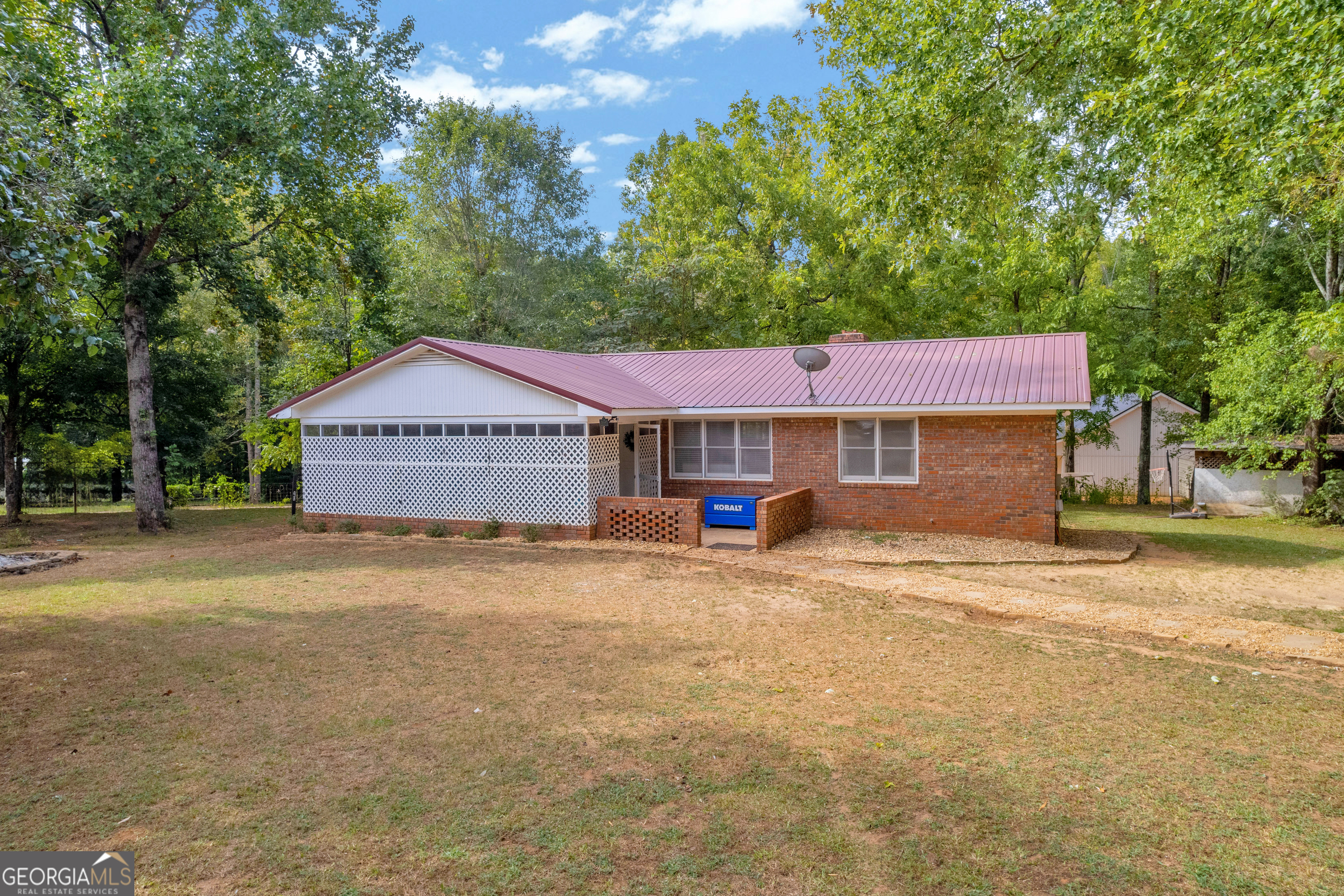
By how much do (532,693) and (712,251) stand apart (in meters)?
25.0

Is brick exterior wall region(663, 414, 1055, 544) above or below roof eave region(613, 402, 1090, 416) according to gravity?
below

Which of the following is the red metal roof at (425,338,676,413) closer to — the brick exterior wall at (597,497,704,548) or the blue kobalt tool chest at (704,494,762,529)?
the brick exterior wall at (597,497,704,548)

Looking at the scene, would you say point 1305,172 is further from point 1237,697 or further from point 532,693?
point 532,693

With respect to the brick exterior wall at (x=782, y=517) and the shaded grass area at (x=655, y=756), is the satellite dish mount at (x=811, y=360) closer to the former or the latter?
the brick exterior wall at (x=782, y=517)

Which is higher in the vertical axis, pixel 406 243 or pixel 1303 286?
pixel 406 243

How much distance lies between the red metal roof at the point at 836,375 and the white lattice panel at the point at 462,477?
4.13 feet

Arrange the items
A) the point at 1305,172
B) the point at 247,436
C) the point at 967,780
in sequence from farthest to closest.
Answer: the point at 247,436
the point at 1305,172
the point at 967,780

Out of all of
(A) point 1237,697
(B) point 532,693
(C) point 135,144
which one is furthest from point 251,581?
(A) point 1237,697

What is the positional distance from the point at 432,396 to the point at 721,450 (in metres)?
6.23

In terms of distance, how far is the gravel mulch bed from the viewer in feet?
39.1

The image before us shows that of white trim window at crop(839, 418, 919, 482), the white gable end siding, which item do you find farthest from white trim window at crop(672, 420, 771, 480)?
the white gable end siding

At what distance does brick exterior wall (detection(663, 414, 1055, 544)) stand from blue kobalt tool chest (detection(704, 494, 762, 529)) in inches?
41.6

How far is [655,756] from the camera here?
4.93m

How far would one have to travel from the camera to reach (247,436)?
65.5ft
